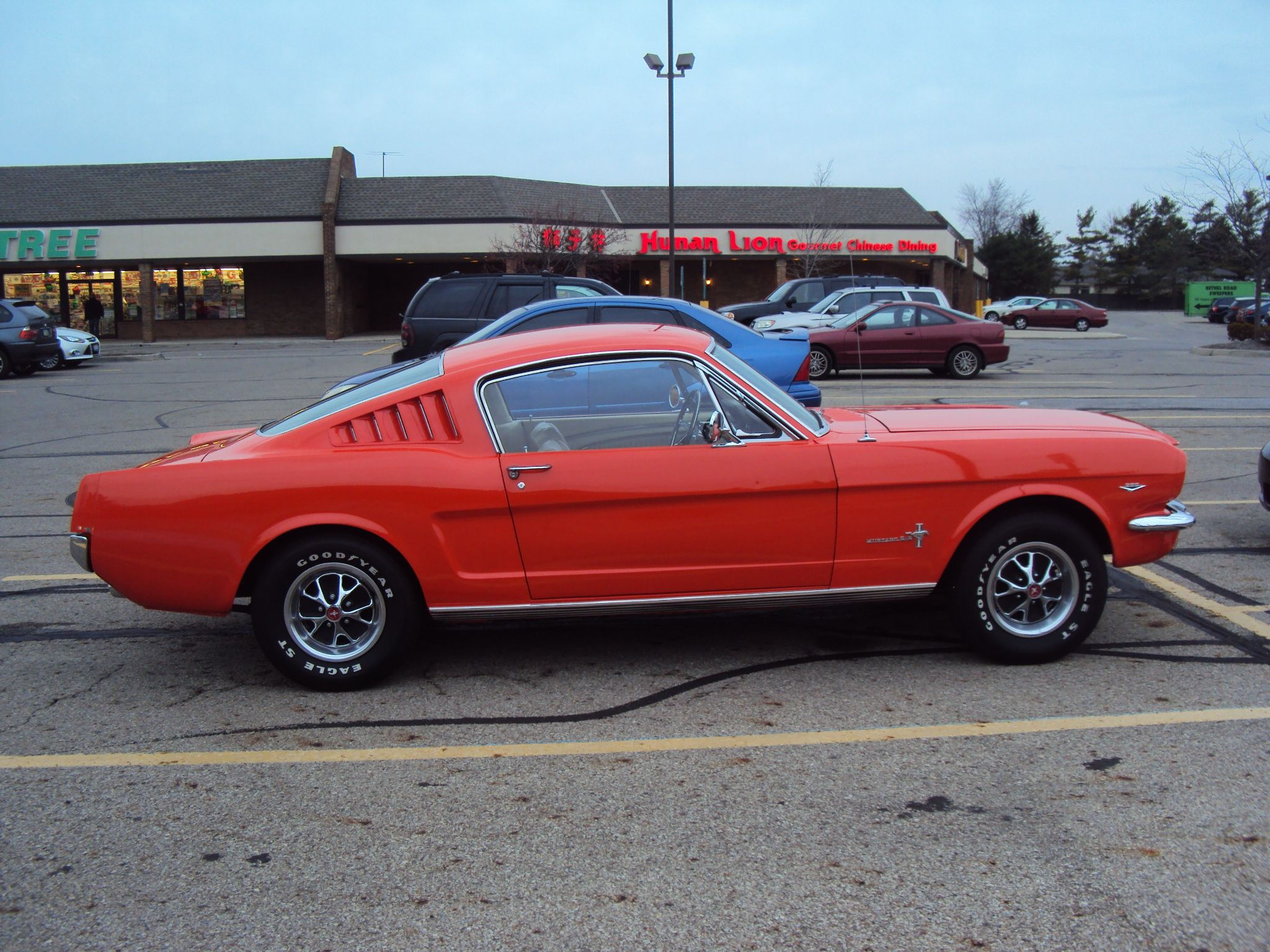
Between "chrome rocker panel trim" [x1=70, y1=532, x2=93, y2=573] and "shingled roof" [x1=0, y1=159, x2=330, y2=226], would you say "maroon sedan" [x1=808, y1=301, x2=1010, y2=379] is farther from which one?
"shingled roof" [x1=0, y1=159, x2=330, y2=226]

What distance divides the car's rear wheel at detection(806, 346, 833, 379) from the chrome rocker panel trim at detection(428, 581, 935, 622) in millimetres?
14457

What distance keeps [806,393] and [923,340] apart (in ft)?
36.2

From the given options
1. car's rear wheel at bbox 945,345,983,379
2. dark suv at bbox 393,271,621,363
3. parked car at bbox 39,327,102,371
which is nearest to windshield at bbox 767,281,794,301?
car's rear wheel at bbox 945,345,983,379

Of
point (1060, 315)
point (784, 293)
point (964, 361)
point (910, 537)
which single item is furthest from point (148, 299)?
point (910, 537)

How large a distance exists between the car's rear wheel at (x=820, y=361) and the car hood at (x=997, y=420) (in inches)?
531

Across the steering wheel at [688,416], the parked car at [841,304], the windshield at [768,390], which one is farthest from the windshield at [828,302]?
the steering wheel at [688,416]

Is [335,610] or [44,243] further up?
[44,243]

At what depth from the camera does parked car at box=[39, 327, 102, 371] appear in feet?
81.0

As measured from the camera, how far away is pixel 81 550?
15.4ft

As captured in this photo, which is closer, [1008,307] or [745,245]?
[745,245]

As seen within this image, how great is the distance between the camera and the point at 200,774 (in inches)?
156

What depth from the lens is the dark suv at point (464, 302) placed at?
13.9 metres

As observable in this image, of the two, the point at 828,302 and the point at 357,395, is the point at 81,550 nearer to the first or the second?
the point at 357,395

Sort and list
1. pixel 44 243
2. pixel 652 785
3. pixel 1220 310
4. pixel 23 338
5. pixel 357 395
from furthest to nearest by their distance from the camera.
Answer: pixel 1220 310, pixel 44 243, pixel 23 338, pixel 357 395, pixel 652 785
